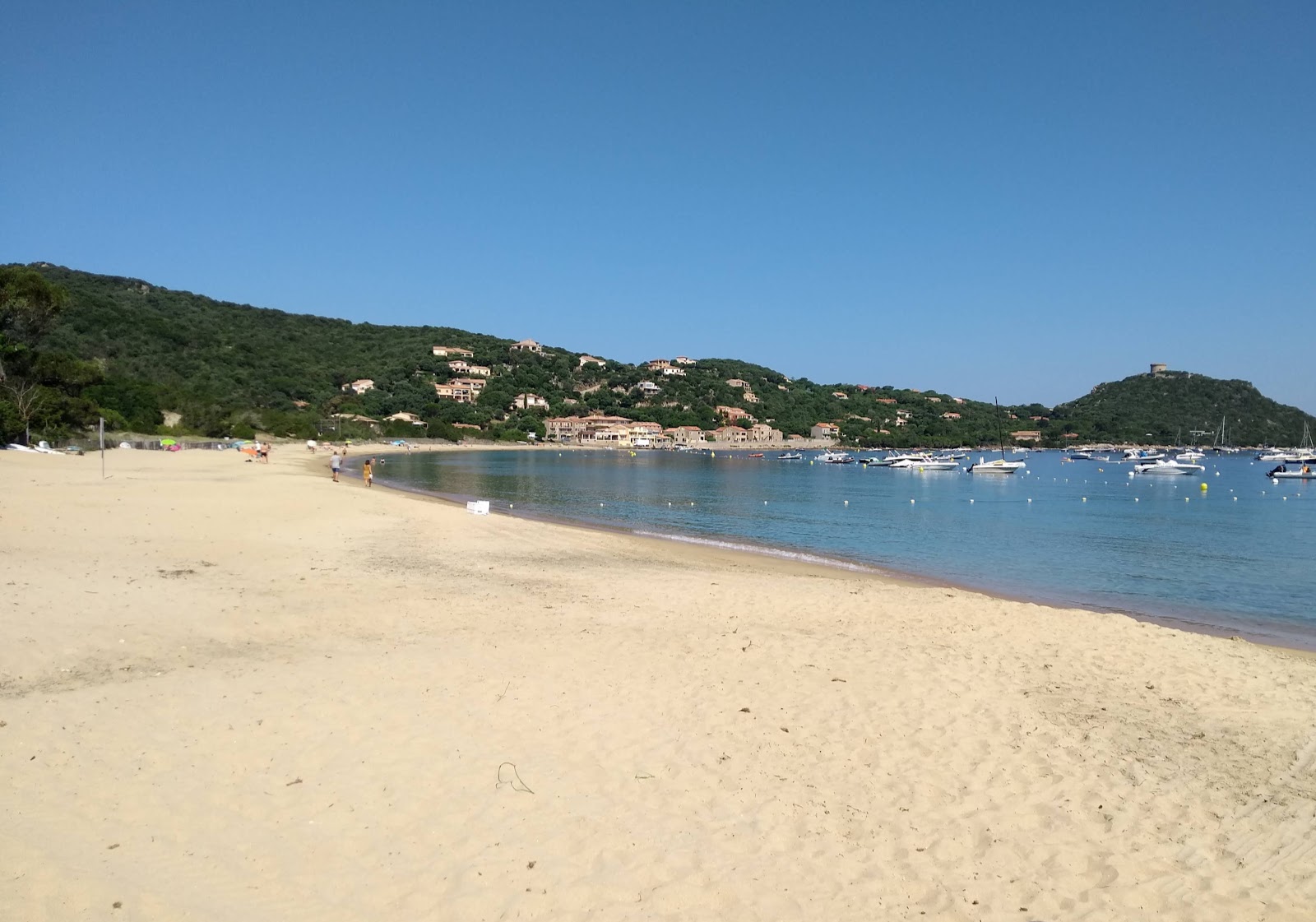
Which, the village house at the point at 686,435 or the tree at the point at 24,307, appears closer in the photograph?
the tree at the point at 24,307

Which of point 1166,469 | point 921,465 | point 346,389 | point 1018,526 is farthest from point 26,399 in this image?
A: point 1166,469

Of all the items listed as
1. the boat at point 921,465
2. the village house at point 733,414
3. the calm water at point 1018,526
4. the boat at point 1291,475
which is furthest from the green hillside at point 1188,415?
the calm water at point 1018,526

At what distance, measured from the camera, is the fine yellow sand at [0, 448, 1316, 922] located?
12.6 feet

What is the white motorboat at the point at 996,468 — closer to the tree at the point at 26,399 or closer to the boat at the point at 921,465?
the boat at the point at 921,465

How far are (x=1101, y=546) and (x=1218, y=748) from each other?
68.1 feet

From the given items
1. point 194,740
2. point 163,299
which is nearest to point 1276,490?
point 194,740

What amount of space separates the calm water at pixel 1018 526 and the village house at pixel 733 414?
108 m

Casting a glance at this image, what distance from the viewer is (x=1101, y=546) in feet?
80.1

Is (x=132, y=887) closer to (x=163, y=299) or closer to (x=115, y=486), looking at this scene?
(x=115, y=486)

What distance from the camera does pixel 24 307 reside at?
40.9 m

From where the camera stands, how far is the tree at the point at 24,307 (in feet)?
132

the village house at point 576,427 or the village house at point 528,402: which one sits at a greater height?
the village house at point 528,402

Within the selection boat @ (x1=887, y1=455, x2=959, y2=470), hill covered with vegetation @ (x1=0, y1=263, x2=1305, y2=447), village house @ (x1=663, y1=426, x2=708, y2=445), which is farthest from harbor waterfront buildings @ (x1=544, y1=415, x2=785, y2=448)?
boat @ (x1=887, y1=455, x2=959, y2=470)

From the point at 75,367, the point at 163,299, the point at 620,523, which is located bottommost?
the point at 620,523
